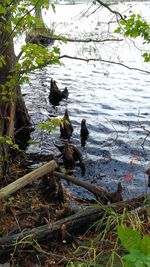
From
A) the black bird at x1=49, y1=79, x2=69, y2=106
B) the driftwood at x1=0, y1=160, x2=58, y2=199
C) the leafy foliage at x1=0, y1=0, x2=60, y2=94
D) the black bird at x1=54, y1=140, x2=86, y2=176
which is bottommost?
the black bird at x1=54, y1=140, x2=86, y2=176

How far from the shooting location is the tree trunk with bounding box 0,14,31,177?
17.1 ft

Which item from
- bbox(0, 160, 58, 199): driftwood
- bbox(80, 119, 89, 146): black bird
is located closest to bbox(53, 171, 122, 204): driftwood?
bbox(0, 160, 58, 199): driftwood

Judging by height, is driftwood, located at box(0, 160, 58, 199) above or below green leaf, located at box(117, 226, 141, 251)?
below

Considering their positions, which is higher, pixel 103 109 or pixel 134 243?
pixel 134 243

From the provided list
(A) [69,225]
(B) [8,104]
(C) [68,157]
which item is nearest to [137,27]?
(A) [69,225]

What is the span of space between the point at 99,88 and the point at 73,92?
1.23 metres

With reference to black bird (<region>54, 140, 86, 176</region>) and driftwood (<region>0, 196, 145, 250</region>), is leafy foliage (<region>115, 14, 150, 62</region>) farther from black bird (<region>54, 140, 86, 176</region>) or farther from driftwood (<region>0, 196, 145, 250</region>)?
black bird (<region>54, 140, 86, 176</region>)

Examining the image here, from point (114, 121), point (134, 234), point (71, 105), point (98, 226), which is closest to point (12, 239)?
point (98, 226)

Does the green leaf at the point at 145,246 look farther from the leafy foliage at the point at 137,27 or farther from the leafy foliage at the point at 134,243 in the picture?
the leafy foliage at the point at 137,27

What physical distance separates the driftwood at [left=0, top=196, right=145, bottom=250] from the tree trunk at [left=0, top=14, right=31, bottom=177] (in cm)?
166

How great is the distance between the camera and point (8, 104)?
22.5ft

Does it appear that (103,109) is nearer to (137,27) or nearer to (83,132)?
(83,132)

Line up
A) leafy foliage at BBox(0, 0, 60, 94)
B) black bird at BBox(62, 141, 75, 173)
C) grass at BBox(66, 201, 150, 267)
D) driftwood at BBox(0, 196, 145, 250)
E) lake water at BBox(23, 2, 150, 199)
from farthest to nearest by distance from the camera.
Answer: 1. black bird at BBox(62, 141, 75, 173)
2. lake water at BBox(23, 2, 150, 199)
3. leafy foliage at BBox(0, 0, 60, 94)
4. driftwood at BBox(0, 196, 145, 250)
5. grass at BBox(66, 201, 150, 267)

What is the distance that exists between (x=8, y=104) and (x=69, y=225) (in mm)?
3241
